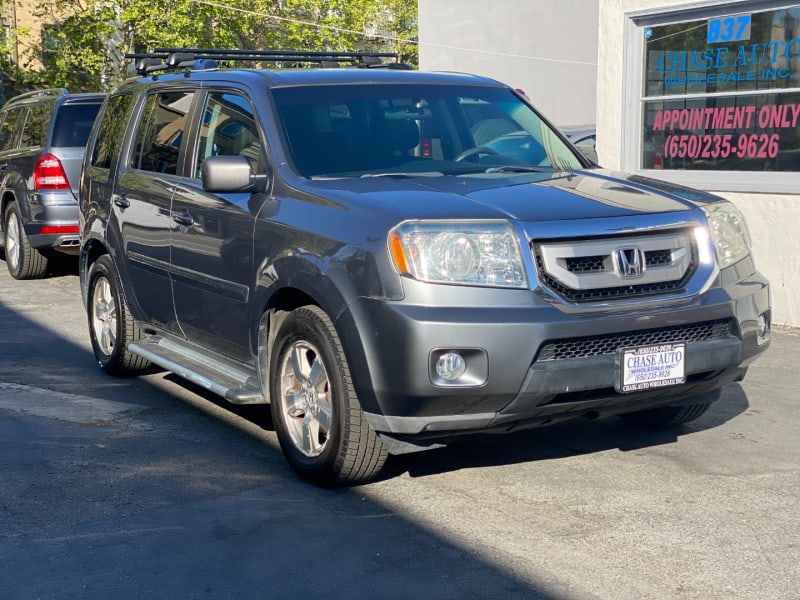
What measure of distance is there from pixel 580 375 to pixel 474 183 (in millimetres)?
1151

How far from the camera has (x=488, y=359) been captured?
473 cm

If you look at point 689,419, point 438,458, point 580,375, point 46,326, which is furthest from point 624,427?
point 46,326

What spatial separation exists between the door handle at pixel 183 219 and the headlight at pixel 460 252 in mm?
1844

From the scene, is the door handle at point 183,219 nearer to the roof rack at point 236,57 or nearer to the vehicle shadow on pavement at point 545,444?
the roof rack at point 236,57

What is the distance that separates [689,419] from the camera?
6.31 meters

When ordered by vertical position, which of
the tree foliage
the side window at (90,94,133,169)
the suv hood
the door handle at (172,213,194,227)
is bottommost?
the door handle at (172,213,194,227)

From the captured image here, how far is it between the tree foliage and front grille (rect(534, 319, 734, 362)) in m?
27.0

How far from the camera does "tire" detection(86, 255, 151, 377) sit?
7591 millimetres

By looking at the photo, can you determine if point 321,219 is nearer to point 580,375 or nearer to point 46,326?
point 580,375

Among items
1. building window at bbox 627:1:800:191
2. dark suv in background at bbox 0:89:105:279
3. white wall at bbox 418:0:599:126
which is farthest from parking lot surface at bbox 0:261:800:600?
white wall at bbox 418:0:599:126

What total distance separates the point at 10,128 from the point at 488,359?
10.7 meters

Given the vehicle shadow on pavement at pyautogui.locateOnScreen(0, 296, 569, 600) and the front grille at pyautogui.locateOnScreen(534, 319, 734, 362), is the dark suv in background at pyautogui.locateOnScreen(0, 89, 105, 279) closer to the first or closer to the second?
the vehicle shadow on pavement at pyautogui.locateOnScreen(0, 296, 569, 600)

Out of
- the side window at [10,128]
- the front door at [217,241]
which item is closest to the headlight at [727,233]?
the front door at [217,241]

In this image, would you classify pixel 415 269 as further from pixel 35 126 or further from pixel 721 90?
pixel 35 126
